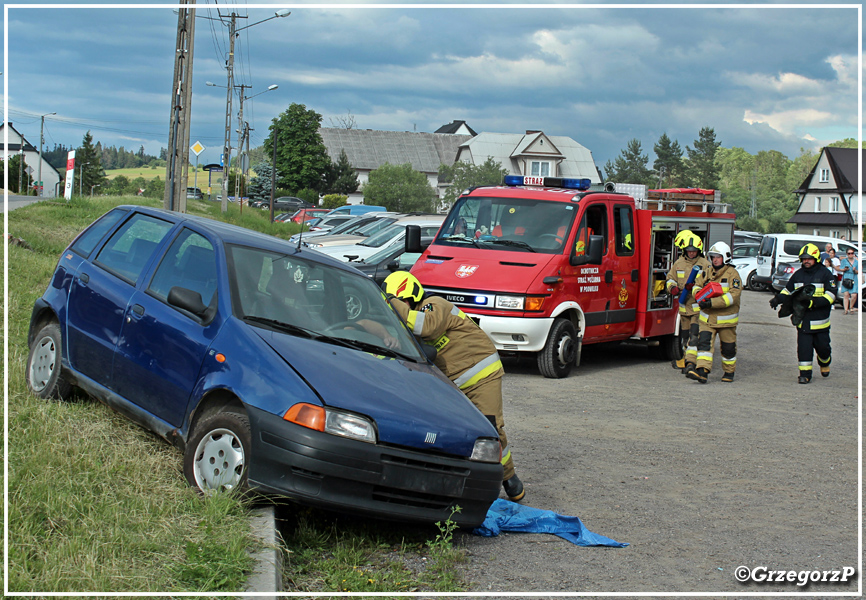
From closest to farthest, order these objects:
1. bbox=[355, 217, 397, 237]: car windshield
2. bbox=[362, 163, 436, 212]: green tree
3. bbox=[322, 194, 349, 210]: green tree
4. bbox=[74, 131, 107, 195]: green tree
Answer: bbox=[355, 217, 397, 237]: car windshield < bbox=[362, 163, 436, 212]: green tree < bbox=[322, 194, 349, 210]: green tree < bbox=[74, 131, 107, 195]: green tree

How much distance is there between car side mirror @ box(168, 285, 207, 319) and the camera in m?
5.00

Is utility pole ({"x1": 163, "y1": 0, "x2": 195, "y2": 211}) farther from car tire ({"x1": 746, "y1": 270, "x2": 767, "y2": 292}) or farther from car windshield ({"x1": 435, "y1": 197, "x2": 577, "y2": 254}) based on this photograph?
car tire ({"x1": 746, "y1": 270, "x2": 767, "y2": 292})

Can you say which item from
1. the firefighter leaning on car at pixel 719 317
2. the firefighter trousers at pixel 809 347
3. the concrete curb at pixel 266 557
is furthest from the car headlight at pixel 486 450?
the firefighter trousers at pixel 809 347

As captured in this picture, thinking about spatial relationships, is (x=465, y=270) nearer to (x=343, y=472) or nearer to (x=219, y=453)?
(x=219, y=453)

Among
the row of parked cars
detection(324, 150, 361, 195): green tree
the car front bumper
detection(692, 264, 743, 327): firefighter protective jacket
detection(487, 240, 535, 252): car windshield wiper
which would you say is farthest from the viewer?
detection(324, 150, 361, 195): green tree

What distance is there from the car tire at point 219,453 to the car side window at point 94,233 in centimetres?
234

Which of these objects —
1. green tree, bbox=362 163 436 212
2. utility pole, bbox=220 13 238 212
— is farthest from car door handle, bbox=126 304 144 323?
green tree, bbox=362 163 436 212

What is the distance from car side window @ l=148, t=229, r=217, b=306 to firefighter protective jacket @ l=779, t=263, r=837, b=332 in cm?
922

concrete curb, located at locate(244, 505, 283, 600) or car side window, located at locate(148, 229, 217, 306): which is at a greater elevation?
car side window, located at locate(148, 229, 217, 306)

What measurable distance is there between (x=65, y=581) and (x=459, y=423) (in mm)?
2149

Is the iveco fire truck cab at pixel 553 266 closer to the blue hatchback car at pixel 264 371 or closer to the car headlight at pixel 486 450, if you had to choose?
the blue hatchback car at pixel 264 371

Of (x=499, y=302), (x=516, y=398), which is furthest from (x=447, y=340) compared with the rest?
(x=499, y=302)

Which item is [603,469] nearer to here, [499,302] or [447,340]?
[447,340]

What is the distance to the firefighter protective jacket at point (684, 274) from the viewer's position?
1237 cm
